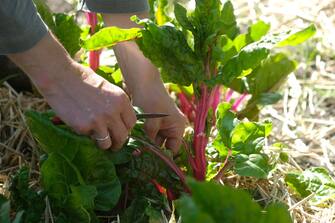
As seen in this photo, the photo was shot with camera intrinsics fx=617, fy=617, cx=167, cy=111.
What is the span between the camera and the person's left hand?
1.33 metres

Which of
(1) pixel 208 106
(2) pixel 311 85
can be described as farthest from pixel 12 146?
(2) pixel 311 85

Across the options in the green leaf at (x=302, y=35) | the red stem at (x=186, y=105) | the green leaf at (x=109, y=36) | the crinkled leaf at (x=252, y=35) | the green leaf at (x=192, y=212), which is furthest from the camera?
the red stem at (x=186, y=105)

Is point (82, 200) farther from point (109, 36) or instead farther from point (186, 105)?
point (186, 105)

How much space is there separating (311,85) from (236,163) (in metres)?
0.98

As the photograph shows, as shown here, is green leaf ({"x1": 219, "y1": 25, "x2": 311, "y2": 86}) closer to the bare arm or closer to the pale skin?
the bare arm

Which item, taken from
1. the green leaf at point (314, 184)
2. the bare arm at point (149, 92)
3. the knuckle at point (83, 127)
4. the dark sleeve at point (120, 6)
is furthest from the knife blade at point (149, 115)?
the green leaf at point (314, 184)

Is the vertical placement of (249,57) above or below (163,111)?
above

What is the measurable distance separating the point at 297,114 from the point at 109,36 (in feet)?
3.10

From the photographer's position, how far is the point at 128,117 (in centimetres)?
115

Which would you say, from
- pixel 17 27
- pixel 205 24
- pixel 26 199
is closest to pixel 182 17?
pixel 205 24

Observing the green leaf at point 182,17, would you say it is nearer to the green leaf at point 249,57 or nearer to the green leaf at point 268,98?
the green leaf at point 249,57

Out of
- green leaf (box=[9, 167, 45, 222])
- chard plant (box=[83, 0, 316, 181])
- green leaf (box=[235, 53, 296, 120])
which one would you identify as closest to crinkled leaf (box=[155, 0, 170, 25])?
chard plant (box=[83, 0, 316, 181])

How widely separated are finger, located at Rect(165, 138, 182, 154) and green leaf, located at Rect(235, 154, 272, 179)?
14 cm

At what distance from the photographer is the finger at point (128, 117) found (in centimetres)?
115
